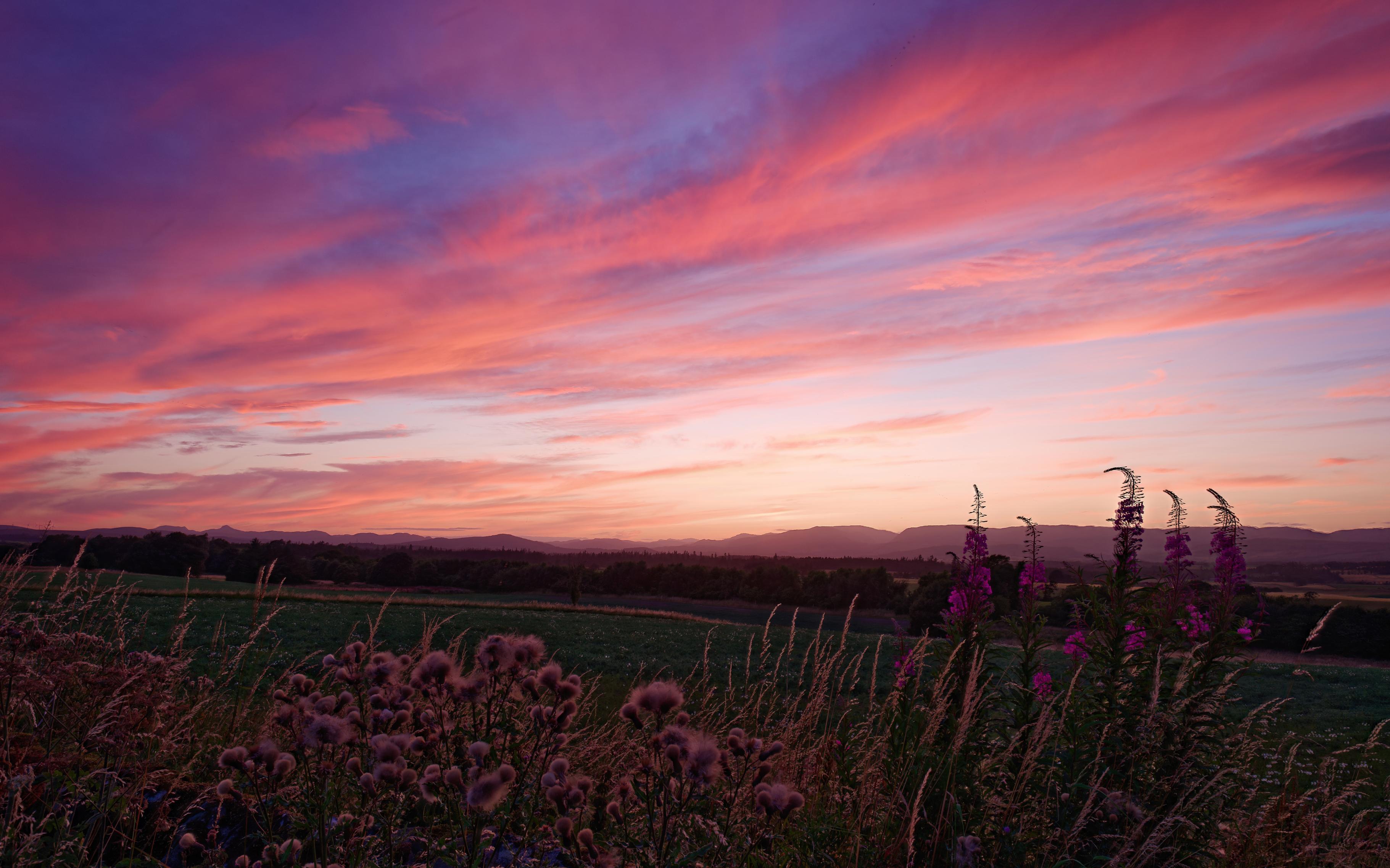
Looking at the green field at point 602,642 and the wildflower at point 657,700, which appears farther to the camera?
the green field at point 602,642

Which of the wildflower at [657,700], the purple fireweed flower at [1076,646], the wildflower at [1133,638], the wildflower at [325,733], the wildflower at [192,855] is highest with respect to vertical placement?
the wildflower at [657,700]

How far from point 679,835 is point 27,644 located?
16.2ft

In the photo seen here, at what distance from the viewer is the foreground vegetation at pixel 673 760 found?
307 cm

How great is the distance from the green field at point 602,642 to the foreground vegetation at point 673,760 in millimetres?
7247

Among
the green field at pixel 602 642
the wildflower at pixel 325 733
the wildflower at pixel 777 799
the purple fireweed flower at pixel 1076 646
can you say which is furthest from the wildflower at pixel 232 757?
the green field at pixel 602 642

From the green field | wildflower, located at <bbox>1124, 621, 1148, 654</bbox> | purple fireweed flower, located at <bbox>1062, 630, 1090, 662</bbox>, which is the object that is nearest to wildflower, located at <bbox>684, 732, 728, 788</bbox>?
wildflower, located at <bbox>1124, 621, 1148, 654</bbox>

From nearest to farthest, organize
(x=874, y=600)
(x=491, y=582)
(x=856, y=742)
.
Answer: (x=856, y=742)
(x=874, y=600)
(x=491, y=582)

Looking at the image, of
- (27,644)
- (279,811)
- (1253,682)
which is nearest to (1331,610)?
(279,811)

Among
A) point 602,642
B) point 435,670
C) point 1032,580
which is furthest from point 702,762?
point 602,642

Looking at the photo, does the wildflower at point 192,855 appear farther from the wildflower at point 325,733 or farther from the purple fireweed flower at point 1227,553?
the purple fireweed flower at point 1227,553

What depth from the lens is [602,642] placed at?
31.4m

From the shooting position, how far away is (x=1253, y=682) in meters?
27.0

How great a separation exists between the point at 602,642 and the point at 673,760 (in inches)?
1179

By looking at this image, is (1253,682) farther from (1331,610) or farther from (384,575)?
(384,575)
